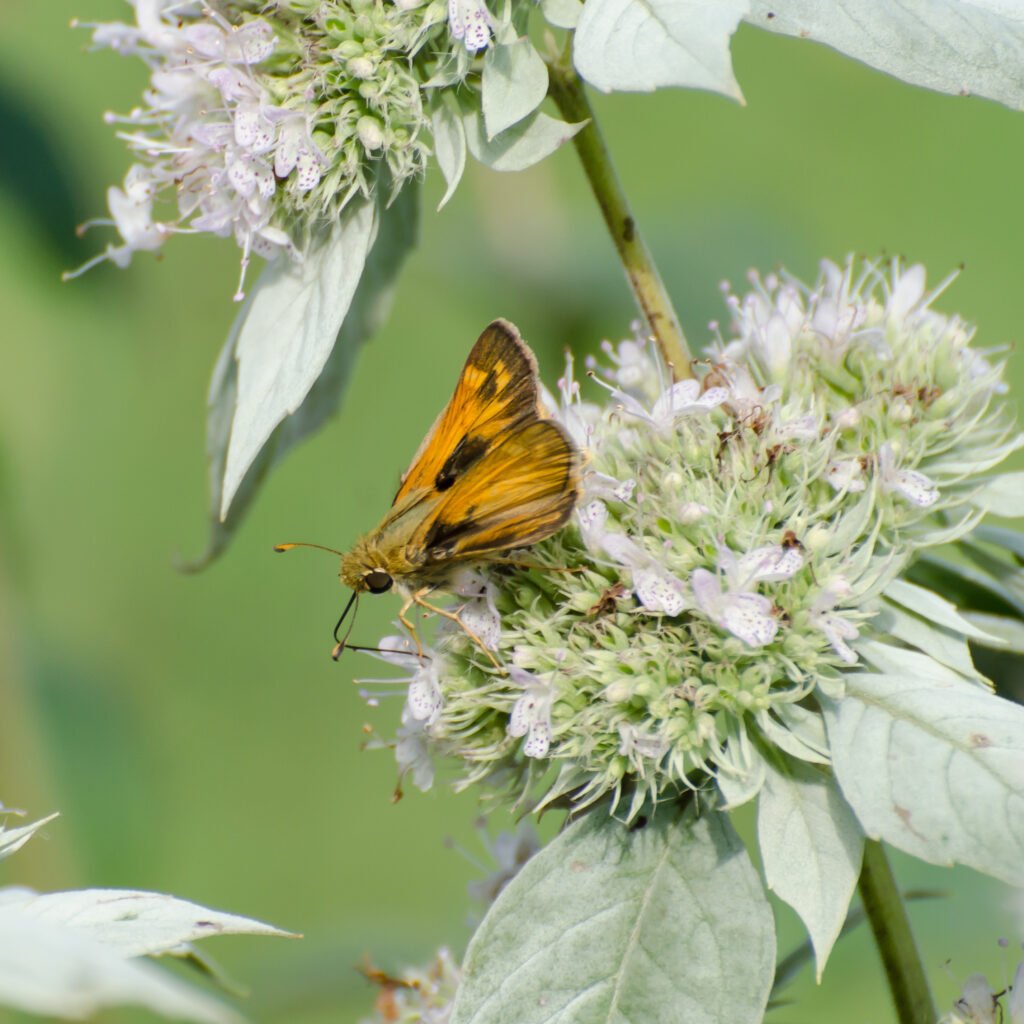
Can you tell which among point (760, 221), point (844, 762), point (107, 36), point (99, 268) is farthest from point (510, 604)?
point (760, 221)

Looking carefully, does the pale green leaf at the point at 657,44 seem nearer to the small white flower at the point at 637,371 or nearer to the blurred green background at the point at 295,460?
the small white flower at the point at 637,371

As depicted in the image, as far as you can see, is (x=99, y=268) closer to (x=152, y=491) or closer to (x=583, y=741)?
(x=583, y=741)

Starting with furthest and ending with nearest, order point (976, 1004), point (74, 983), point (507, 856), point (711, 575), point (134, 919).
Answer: point (507, 856), point (976, 1004), point (711, 575), point (134, 919), point (74, 983)

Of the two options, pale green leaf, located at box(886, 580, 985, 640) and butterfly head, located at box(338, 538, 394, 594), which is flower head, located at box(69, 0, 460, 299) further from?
pale green leaf, located at box(886, 580, 985, 640)

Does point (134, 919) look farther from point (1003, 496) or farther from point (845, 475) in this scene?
point (1003, 496)

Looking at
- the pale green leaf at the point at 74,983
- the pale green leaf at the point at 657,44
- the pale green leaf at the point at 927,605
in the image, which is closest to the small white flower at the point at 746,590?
the pale green leaf at the point at 927,605

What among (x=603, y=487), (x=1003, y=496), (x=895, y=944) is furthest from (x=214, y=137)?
(x=895, y=944)
